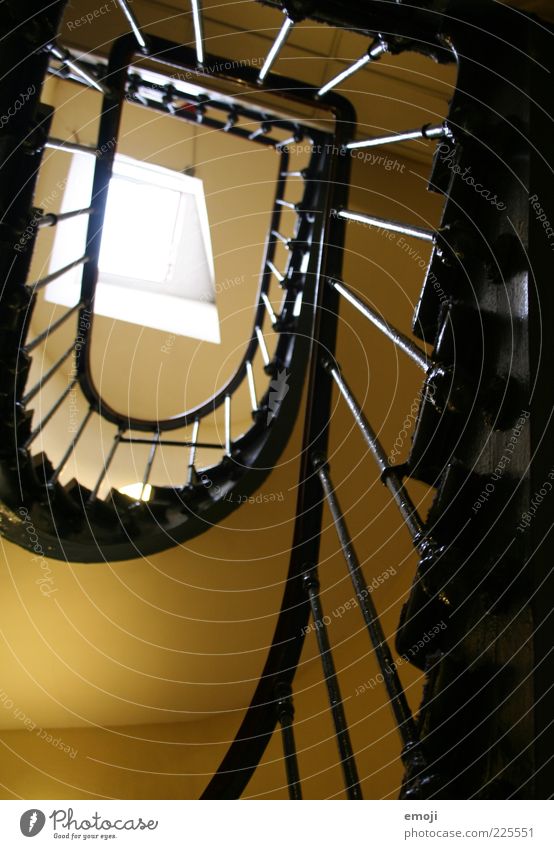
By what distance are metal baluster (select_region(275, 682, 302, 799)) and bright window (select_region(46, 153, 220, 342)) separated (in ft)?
11.7

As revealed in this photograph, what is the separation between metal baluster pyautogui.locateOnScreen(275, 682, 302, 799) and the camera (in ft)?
3.34

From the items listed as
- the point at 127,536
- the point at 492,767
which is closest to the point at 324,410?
the point at 492,767

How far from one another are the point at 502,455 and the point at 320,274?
2.77ft

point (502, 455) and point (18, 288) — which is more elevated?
point (18, 288)

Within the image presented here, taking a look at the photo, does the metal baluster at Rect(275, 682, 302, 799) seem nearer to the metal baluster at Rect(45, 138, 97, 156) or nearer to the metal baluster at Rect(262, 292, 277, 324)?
the metal baluster at Rect(45, 138, 97, 156)

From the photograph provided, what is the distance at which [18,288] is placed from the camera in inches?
58.0

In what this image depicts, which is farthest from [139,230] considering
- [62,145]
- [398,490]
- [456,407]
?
[456,407]

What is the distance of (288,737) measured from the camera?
3.59 ft

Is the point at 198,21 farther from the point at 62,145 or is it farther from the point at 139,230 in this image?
the point at 139,230

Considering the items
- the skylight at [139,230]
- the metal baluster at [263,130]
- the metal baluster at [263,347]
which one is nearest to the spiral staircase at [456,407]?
the metal baluster at [263,130]

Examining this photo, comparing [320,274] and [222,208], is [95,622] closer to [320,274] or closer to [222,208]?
[320,274]

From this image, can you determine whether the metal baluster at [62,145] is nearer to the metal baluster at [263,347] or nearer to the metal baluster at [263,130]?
the metal baluster at [263,130]

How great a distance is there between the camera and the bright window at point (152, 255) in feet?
14.1

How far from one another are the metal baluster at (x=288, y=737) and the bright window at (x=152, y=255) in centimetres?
356
